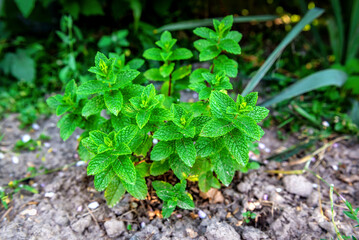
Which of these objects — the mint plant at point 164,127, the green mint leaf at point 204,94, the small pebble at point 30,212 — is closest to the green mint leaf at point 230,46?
the mint plant at point 164,127

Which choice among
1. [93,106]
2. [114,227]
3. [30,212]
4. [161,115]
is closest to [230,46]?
[161,115]

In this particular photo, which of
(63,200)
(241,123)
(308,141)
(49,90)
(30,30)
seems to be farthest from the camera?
(30,30)

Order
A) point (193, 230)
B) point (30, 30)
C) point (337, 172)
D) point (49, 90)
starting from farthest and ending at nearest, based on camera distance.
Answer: point (30, 30), point (49, 90), point (337, 172), point (193, 230)

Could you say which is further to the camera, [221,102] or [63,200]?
[63,200]

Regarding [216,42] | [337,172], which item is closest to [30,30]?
[216,42]

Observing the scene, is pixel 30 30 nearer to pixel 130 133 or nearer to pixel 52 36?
pixel 52 36

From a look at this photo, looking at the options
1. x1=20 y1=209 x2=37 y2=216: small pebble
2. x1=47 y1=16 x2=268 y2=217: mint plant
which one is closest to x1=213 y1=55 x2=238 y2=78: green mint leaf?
x1=47 y1=16 x2=268 y2=217: mint plant

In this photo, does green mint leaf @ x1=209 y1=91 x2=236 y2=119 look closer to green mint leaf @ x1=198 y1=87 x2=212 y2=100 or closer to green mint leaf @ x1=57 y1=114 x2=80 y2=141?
green mint leaf @ x1=198 y1=87 x2=212 y2=100

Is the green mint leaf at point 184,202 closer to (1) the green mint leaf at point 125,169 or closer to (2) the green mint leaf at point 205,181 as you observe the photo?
(2) the green mint leaf at point 205,181
